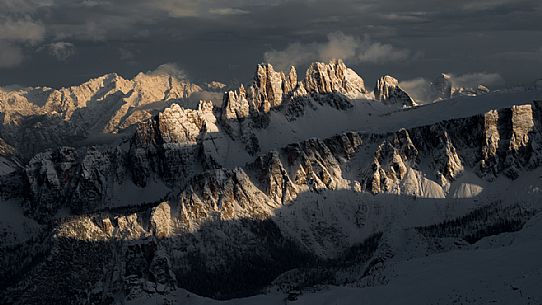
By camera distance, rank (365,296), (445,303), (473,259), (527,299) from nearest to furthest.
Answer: (527,299), (445,303), (365,296), (473,259)

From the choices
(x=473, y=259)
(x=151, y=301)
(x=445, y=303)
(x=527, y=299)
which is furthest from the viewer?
(x=151, y=301)

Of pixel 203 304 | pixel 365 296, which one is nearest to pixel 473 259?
pixel 365 296

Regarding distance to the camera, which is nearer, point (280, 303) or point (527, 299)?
point (527, 299)

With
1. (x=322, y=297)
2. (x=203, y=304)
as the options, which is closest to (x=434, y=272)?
(x=322, y=297)

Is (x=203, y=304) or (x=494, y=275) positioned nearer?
(x=494, y=275)

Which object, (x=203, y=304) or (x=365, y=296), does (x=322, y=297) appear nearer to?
(x=365, y=296)

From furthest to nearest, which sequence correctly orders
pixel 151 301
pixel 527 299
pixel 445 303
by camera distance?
pixel 151 301, pixel 445 303, pixel 527 299

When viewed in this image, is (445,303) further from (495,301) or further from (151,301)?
(151,301)

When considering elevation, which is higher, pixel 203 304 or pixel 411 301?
pixel 411 301

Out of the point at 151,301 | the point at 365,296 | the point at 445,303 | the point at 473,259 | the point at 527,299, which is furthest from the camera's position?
the point at 151,301
